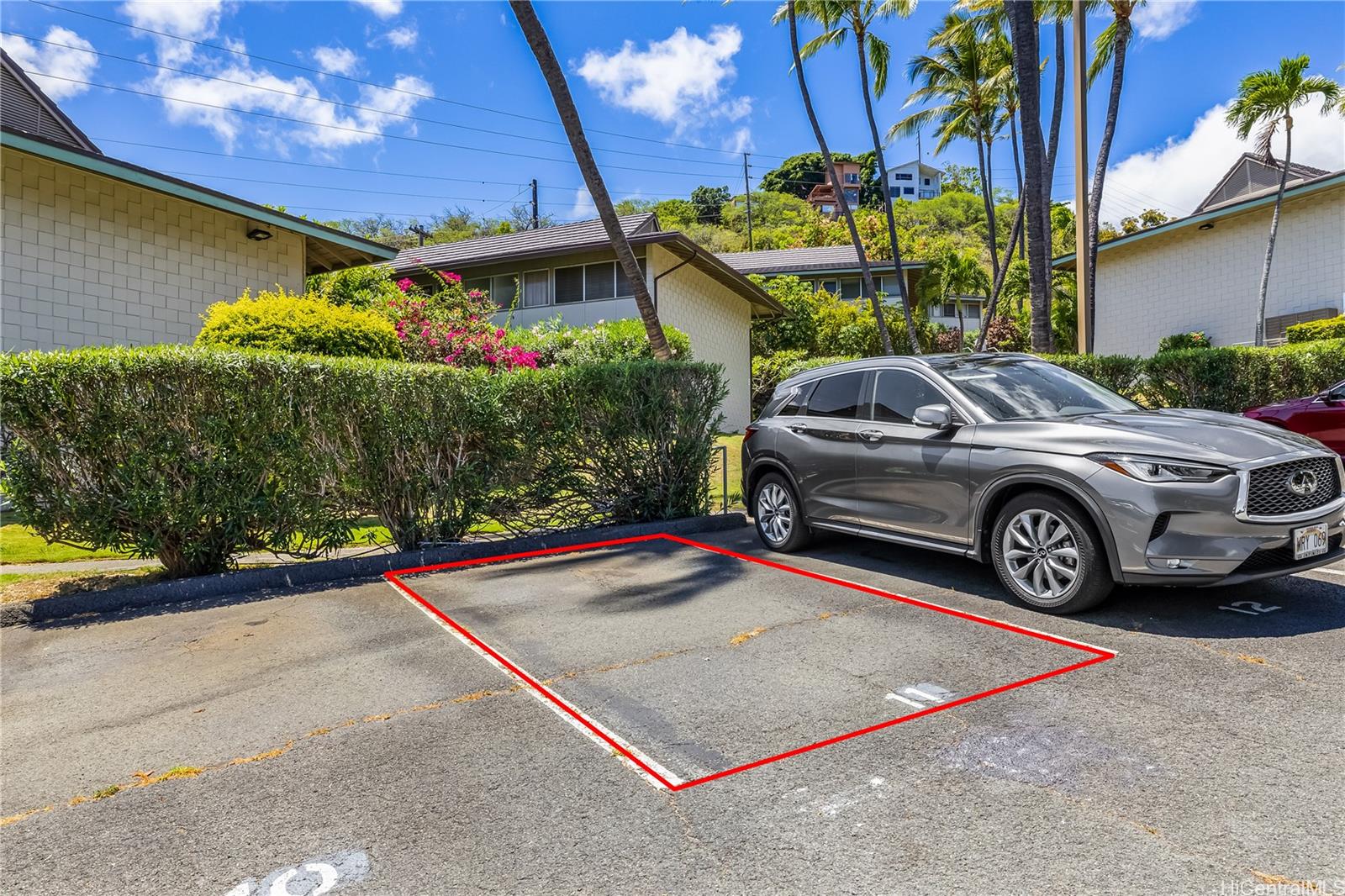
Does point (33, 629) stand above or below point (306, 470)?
below

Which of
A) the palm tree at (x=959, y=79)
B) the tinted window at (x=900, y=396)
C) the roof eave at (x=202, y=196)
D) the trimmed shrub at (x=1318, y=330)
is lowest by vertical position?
the tinted window at (x=900, y=396)

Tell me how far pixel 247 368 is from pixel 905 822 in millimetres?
6162

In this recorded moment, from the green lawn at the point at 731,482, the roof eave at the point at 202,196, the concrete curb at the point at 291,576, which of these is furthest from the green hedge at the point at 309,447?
the roof eave at the point at 202,196

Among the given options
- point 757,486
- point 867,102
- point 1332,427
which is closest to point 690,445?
point 757,486

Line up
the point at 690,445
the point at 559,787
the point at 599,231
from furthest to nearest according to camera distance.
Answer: the point at 599,231
the point at 690,445
the point at 559,787

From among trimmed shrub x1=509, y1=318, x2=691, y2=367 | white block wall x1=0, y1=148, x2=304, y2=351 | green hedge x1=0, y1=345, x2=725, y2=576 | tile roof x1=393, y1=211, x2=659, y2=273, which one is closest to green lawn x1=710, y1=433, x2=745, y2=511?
green hedge x1=0, y1=345, x2=725, y2=576

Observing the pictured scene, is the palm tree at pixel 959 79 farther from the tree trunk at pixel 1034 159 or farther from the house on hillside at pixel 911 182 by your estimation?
the house on hillside at pixel 911 182

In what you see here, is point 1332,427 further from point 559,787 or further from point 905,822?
point 559,787

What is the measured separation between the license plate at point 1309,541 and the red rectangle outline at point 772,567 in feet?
4.47

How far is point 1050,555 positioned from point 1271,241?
68.5ft

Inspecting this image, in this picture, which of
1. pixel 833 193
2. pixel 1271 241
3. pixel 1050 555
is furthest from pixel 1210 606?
pixel 833 193

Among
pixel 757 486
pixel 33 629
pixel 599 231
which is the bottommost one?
pixel 33 629

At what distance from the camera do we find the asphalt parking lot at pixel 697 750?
2.51 meters

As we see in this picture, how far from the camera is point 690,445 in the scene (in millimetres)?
9258
